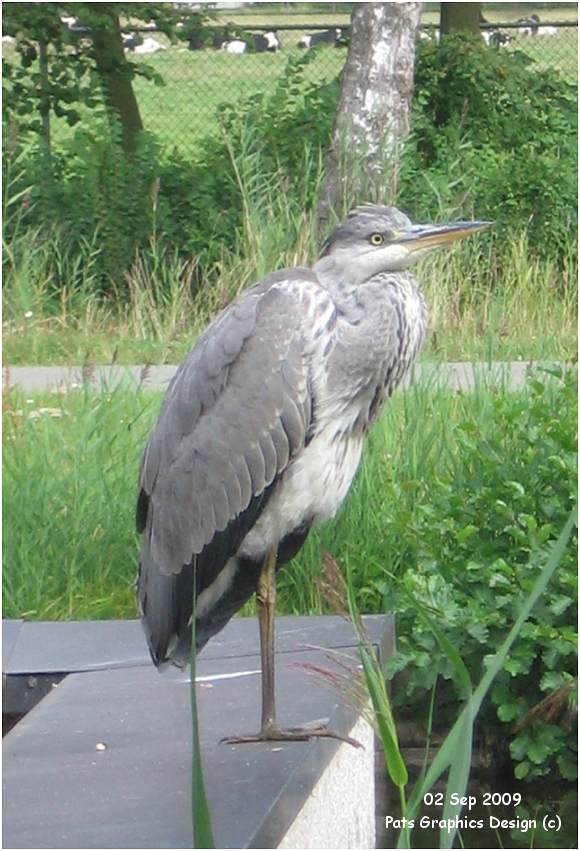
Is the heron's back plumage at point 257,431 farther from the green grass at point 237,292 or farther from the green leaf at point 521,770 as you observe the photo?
the green grass at point 237,292

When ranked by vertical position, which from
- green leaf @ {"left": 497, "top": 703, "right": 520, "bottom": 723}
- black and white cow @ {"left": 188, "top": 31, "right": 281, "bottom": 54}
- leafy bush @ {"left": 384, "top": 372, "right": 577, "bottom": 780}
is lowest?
green leaf @ {"left": 497, "top": 703, "right": 520, "bottom": 723}

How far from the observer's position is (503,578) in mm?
4180

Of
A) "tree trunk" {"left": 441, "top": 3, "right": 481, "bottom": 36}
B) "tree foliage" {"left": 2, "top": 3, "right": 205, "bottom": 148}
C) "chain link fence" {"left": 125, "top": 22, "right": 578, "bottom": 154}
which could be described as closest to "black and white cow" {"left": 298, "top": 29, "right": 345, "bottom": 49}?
"chain link fence" {"left": 125, "top": 22, "right": 578, "bottom": 154}

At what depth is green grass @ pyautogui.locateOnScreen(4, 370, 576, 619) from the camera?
467cm

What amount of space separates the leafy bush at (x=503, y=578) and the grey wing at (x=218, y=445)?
0.86 meters

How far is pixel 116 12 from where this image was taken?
11305 millimetres

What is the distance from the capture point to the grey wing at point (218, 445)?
10.8 feet

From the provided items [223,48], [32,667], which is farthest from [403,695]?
[223,48]

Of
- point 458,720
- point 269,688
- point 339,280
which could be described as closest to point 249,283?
point 339,280

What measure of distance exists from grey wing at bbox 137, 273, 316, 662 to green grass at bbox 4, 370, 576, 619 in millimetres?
1115

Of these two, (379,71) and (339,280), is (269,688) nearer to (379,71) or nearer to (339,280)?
(339,280)

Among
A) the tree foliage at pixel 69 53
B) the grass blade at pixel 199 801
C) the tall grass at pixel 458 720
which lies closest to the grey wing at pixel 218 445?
the tall grass at pixel 458 720

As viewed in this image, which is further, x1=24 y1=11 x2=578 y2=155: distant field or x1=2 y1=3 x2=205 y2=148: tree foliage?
x1=24 y1=11 x2=578 y2=155: distant field

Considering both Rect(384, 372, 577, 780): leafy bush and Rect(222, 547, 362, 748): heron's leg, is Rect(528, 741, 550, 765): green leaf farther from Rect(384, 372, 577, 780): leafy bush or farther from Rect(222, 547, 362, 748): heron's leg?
Rect(222, 547, 362, 748): heron's leg
